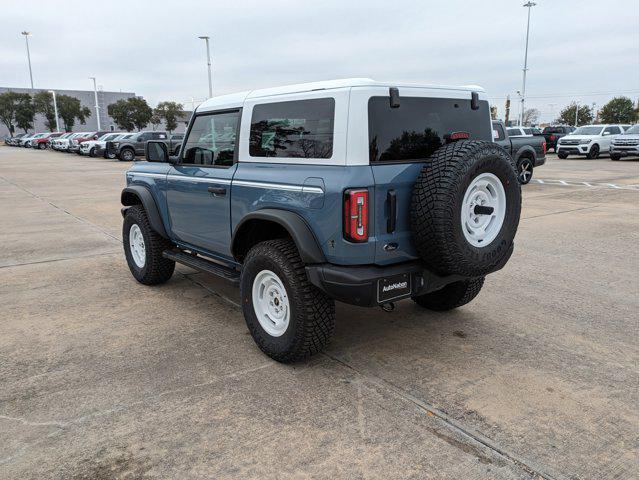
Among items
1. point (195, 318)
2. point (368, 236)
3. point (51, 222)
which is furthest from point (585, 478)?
point (51, 222)

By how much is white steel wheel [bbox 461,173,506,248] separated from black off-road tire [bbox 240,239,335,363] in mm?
1068

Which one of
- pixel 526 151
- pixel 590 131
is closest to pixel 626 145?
pixel 590 131

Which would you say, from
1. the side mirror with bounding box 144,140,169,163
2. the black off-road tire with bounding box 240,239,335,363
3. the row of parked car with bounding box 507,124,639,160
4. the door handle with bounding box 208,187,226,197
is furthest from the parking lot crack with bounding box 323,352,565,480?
the row of parked car with bounding box 507,124,639,160

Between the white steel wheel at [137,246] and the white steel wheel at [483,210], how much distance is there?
3685 mm

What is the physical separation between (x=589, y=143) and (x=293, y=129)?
25.3 metres

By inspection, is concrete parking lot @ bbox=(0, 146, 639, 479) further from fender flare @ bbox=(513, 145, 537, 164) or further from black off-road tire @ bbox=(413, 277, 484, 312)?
fender flare @ bbox=(513, 145, 537, 164)

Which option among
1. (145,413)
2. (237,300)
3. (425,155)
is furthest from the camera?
(237,300)

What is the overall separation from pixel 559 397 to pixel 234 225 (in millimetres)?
2602

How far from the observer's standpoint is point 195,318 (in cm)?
459

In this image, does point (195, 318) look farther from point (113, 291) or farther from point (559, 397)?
point (559, 397)

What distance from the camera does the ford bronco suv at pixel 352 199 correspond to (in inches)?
126

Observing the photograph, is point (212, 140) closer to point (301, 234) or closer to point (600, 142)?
point (301, 234)

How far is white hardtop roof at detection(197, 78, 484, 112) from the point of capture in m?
3.27

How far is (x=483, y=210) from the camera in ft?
11.3
